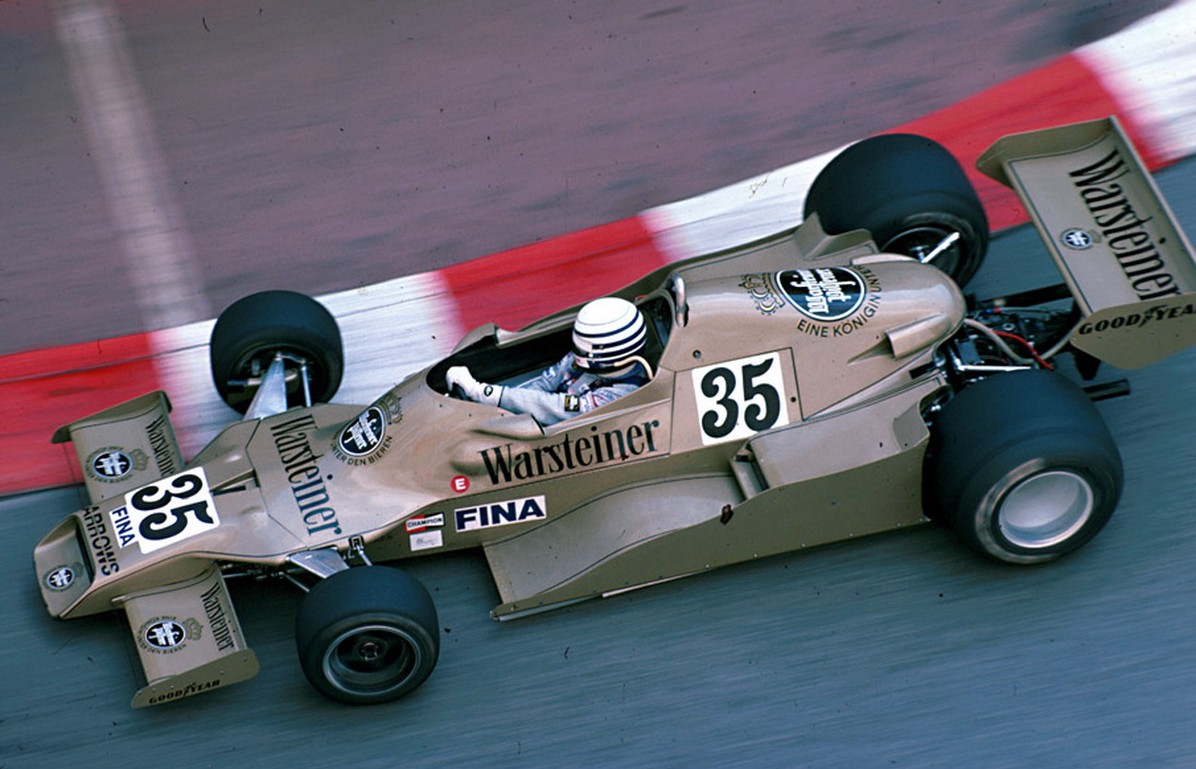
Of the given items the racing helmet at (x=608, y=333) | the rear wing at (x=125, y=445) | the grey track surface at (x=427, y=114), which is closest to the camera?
the racing helmet at (x=608, y=333)

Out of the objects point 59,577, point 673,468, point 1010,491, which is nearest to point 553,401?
point 673,468

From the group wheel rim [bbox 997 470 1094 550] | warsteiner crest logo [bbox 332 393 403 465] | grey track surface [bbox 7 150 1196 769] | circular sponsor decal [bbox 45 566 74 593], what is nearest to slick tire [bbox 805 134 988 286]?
grey track surface [bbox 7 150 1196 769]

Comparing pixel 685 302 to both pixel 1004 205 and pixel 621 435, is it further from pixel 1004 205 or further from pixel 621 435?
pixel 1004 205

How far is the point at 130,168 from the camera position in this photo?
8.13m

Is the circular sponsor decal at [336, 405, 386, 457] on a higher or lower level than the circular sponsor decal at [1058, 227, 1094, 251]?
lower

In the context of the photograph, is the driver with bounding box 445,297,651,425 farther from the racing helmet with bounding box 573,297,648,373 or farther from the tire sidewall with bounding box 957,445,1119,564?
the tire sidewall with bounding box 957,445,1119,564

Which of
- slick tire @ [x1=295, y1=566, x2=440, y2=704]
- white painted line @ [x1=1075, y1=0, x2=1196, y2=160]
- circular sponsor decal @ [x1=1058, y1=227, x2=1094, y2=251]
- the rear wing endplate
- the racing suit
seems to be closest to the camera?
slick tire @ [x1=295, y1=566, x2=440, y2=704]

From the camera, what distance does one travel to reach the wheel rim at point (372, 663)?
16.7 feet

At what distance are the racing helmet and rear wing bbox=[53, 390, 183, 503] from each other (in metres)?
1.76

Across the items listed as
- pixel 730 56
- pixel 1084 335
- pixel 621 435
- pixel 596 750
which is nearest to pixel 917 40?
pixel 730 56

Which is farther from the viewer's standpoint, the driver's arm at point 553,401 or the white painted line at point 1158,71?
the white painted line at point 1158,71

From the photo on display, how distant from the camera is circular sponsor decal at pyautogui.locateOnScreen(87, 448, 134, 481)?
5.79 metres

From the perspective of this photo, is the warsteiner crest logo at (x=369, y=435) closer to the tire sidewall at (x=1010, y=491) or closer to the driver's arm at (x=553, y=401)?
the driver's arm at (x=553, y=401)

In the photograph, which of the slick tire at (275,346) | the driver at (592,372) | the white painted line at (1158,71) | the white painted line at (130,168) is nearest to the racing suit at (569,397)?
the driver at (592,372)
